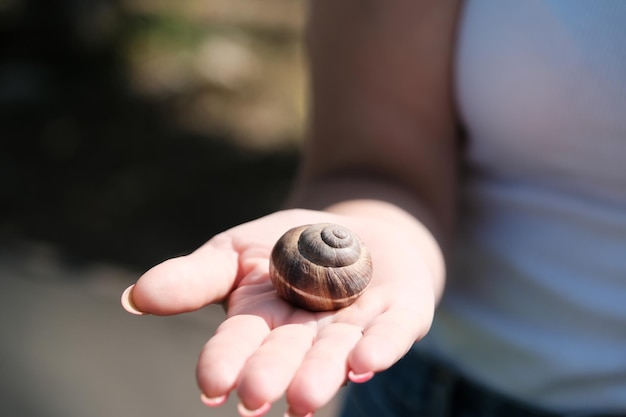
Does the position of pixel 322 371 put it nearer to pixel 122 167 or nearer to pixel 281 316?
pixel 281 316

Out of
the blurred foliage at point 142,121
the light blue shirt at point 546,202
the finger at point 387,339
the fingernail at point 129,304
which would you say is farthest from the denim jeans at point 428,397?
the blurred foliage at point 142,121

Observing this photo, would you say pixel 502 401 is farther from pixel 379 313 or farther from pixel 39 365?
pixel 39 365

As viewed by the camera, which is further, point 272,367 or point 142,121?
point 142,121

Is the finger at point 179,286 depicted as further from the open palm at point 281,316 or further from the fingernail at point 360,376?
the fingernail at point 360,376

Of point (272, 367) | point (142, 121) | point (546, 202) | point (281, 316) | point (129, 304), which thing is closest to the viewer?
point (272, 367)

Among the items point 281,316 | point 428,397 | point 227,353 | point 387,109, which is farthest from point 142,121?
point 227,353

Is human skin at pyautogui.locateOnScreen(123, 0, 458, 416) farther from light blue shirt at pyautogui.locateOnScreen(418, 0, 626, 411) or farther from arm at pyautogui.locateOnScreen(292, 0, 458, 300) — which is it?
light blue shirt at pyautogui.locateOnScreen(418, 0, 626, 411)
